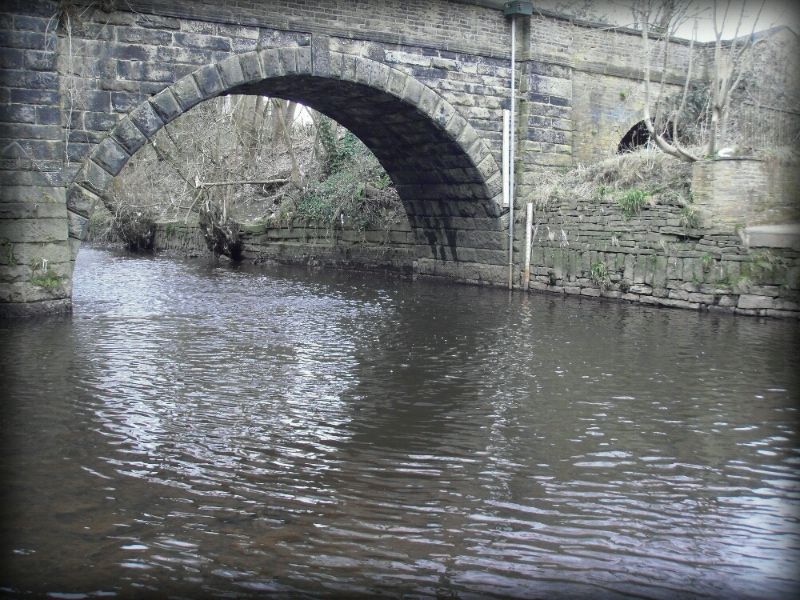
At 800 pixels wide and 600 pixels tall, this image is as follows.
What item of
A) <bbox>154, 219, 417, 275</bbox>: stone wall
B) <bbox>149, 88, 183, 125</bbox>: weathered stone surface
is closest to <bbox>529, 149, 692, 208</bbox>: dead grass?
<bbox>154, 219, 417, 275</bbox>: stone wall

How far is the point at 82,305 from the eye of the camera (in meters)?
12.5

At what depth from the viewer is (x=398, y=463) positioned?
4980 mm

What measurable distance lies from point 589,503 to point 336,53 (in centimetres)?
1050

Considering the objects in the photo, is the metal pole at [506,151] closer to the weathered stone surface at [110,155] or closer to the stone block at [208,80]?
the stone block at [208,80]

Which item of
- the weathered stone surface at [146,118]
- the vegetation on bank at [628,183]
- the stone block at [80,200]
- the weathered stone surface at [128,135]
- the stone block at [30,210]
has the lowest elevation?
the stone block at [30,210]

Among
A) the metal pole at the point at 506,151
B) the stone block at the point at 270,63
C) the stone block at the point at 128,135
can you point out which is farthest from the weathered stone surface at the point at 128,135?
the metal pole at the point at 506,151

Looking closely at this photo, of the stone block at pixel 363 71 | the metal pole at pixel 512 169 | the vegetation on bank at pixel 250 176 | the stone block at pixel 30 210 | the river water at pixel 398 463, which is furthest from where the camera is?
the vegetation on bank at pixel 250 176

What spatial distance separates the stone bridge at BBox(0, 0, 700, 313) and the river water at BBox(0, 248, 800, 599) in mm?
2105

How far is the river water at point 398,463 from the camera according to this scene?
350 cm

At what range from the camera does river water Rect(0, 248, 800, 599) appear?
3498 mm

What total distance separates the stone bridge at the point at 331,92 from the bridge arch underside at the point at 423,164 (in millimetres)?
41

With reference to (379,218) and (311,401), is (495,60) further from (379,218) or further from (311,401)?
(311,401)

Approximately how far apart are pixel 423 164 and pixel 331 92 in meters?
2.70

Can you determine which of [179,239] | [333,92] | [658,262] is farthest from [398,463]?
[179,239]
